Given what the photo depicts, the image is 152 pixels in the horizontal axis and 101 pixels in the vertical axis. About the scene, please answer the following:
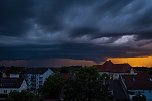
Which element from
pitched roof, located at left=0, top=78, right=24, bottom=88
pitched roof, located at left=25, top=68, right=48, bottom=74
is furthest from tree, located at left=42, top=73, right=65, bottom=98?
A: pitched roof, located at left=25, top=68, right=48, bottom=74

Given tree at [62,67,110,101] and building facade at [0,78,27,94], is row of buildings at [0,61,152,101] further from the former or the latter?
tree at [62,67,110,101]

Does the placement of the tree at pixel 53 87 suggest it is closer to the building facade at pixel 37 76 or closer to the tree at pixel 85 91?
the tree at pixel 85 91

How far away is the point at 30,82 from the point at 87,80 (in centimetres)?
11720

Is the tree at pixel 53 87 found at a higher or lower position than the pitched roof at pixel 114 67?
lower

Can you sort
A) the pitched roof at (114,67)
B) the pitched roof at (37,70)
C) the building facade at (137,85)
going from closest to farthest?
the building facade at (137,85), the pitched roof at (114,67), the pitched roof at (37,70)

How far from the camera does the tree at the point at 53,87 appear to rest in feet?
290

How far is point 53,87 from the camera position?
89312 mm

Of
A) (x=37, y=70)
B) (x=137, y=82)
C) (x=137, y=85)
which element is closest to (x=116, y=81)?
(x=137, y=82)

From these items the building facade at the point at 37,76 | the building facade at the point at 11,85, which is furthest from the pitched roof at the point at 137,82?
the building facade at the point at 37,76

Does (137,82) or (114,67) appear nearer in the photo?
(137,82)

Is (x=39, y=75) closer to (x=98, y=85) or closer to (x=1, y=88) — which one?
(x=1, y=88)

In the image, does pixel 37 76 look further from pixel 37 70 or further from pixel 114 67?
pixel 114 67

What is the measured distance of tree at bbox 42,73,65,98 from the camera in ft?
290

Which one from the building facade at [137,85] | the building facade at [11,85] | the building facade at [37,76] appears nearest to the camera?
the building facade at [137,85]
